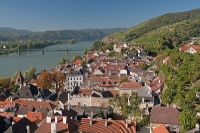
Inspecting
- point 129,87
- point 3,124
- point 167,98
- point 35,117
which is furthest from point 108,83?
point 3,124

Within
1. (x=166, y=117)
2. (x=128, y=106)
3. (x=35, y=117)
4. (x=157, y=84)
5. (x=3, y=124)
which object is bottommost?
(x=3, y=124)

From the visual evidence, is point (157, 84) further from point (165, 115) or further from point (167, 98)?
point (165, 115)

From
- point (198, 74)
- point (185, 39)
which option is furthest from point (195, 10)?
point (198, 74)

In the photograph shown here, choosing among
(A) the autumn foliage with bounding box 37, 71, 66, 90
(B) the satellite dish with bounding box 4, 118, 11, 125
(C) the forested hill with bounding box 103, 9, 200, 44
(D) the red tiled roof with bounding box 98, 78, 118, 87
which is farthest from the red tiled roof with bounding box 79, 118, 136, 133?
(C) the forested hill with bounding box 103, 9, 200, 44

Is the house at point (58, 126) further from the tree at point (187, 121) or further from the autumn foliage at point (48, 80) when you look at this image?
the autumn foliage at point (48, 80)

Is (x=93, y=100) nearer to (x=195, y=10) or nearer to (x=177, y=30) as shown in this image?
(x=177, y=30)

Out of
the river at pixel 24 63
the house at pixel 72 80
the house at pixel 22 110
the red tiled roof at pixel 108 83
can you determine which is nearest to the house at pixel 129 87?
the red tiled roof at pixel 108 83
